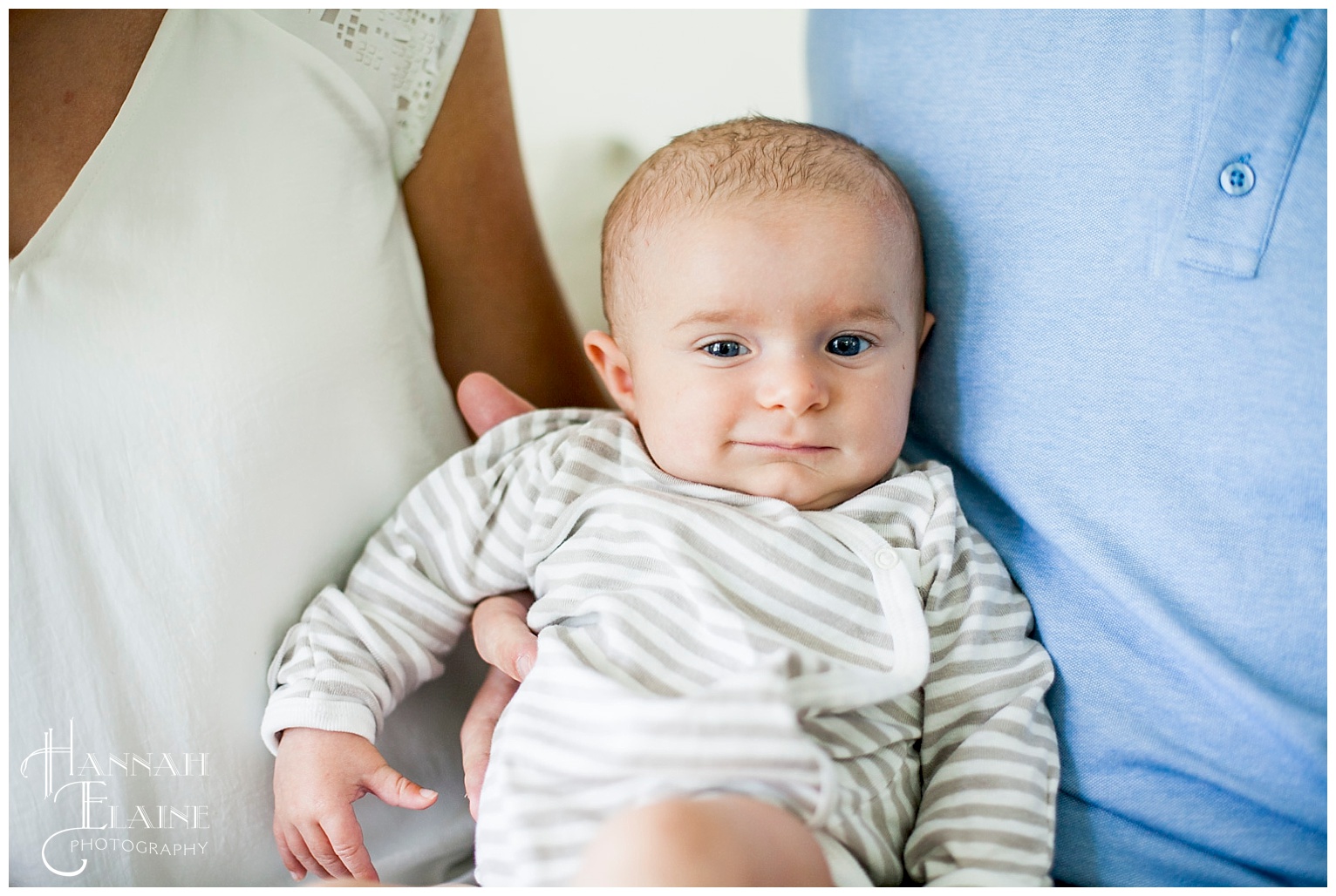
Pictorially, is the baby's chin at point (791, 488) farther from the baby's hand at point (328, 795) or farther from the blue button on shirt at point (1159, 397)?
the baby's hand at point (328, 795)

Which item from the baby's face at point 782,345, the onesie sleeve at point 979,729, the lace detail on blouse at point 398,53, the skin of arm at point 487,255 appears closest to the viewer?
the onesie sleeve at point 979,729

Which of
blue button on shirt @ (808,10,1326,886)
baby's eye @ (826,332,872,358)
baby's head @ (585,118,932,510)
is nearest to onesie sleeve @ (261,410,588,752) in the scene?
baby's head @ (585,118,932,510)

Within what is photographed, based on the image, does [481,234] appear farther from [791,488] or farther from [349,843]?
[349,843]

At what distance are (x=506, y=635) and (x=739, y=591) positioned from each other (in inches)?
8.7

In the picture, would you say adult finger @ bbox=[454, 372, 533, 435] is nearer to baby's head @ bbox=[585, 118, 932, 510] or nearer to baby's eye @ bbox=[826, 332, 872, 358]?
baby's head @ bbox=[585, 118, 932, 510]

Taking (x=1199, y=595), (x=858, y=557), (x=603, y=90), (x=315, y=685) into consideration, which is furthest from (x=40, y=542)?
(x=1199, y=595)

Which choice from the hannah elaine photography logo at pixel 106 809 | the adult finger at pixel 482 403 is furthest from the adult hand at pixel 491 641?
the hannah elaine photography logo at pixel 106 809

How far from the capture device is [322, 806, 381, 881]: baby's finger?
0.76m

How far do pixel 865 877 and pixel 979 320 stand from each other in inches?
18.5

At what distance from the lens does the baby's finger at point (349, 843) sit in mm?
759

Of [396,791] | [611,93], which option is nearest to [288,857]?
[396,791]

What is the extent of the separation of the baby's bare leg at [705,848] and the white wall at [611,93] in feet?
2.37

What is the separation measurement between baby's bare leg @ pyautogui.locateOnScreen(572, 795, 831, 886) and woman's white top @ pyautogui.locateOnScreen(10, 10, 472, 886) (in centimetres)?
35

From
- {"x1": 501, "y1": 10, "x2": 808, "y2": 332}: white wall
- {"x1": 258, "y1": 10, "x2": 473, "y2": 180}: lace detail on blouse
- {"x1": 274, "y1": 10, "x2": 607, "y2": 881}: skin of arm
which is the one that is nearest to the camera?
{"x1": 258, "y1": 10, "x2": 473, "y2": 180}: lace detail on blouse
